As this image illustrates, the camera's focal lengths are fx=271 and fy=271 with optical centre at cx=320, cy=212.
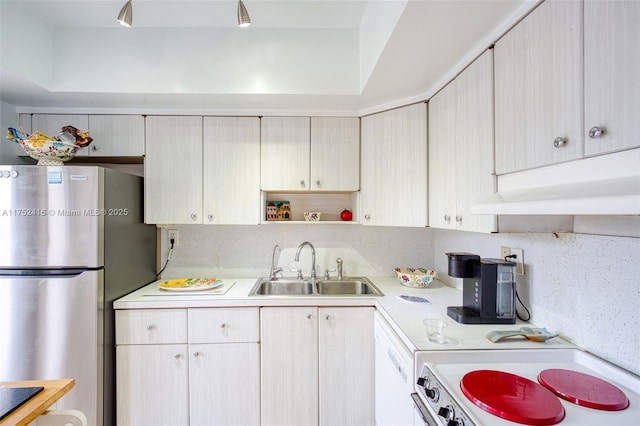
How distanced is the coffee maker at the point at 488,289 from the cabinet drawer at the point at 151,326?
1.62m

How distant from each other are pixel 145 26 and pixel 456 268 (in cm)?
241

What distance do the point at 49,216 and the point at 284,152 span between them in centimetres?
145

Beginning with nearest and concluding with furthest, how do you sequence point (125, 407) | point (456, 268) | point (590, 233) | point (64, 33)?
point (590, 233), point (456, 268), point (125, 407), point (64, 33)

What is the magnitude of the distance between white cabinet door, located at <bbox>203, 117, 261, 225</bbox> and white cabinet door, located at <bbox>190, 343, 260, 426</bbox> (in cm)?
87

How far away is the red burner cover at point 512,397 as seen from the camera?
0.74 meters

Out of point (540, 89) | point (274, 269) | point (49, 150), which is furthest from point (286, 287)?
point (540, 89)

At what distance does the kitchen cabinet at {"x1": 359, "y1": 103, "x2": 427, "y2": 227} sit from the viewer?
5.93 feet

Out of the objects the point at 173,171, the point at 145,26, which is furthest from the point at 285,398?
the point at 145,26

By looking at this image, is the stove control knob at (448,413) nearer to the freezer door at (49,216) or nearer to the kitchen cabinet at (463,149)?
the kitchen cabinet at (463,149)

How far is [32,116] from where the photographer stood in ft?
6.40

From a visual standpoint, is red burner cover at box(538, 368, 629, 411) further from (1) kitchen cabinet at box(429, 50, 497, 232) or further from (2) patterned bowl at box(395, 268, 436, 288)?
(2) patterned bowl at box(395, 268, 436, 288)

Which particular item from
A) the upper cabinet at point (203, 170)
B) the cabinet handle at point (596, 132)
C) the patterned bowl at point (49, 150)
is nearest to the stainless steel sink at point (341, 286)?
the upper cabinet at point (203, 170)

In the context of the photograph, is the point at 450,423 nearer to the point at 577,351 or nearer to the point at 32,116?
the point at 577,351

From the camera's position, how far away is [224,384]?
1.70 m
